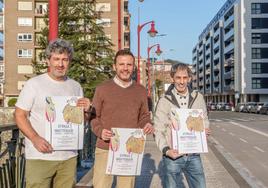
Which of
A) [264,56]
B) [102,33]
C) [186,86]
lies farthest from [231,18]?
[186,86]

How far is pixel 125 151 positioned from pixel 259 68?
91.9 meters

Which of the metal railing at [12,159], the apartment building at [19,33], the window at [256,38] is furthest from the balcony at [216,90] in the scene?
the metal railing at [12,159]

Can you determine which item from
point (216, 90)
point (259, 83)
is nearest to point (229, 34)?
point (259, 83)

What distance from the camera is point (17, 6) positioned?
7700cm

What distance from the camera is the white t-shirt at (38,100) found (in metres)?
4.04

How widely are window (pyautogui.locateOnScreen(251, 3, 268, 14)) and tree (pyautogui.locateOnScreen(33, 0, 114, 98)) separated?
79495 millimetres

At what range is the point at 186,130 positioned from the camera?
4688 millimetres

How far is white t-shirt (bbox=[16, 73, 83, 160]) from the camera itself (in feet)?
13.2

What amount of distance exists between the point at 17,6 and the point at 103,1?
14.4 meters

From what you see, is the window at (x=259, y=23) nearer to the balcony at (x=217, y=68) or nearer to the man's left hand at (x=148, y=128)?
the balcony at (x=217, y=68)

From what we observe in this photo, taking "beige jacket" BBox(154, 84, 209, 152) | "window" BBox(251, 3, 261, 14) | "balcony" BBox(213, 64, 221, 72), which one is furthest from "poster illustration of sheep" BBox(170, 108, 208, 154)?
"balcony" BBox(213, 64, 221, 72)

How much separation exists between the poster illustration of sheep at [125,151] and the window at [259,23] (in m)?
92.3

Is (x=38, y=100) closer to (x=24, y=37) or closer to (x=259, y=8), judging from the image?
(x=24, y=37)

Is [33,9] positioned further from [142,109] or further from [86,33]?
[142,109]
